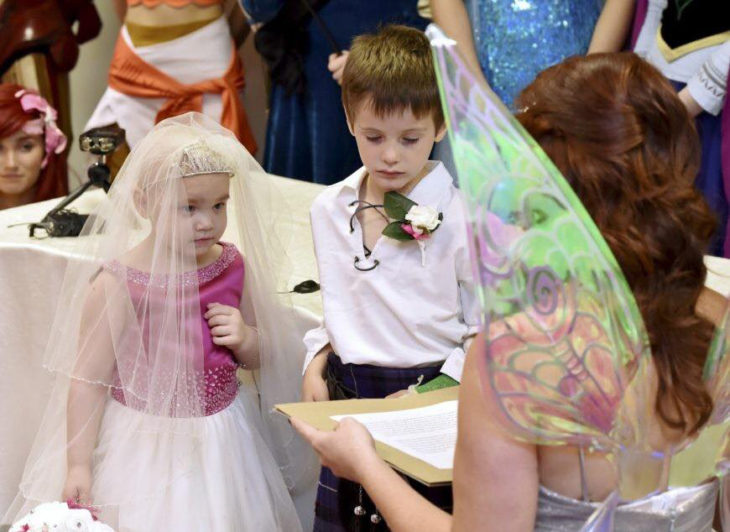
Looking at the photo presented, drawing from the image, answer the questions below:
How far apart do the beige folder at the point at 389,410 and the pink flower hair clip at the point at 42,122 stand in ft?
5.90

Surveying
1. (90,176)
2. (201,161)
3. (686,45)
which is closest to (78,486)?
(201,161)

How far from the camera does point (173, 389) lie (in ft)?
5.43

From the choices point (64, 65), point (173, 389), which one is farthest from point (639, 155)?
point (64, 65)

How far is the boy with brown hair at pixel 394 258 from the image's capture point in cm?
152

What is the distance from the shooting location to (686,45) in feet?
7.38

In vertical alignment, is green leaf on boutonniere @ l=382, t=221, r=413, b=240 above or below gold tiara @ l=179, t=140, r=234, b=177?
below

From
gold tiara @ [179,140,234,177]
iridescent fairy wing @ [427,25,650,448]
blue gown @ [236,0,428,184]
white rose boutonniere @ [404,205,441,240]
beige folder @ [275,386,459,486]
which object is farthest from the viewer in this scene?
blue gown @ [236,0,428,184]

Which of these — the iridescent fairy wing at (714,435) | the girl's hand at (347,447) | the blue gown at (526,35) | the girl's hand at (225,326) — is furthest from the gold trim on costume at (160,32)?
the iridescent fairy wing at (714,435)

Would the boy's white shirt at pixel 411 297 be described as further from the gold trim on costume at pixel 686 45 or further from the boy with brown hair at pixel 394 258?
the gold trim on costume at pixel 686 45

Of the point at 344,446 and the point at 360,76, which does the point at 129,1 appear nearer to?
the point at 360,76

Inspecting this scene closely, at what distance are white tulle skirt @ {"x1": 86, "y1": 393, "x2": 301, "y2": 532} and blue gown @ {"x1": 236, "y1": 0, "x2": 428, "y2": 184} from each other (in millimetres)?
1301

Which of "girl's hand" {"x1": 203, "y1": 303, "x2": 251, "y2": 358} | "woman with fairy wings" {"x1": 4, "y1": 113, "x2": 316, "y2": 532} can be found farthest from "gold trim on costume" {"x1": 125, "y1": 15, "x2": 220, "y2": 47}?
"girl's hand" {"x1": 203, "y1": 303, "x2": 251, "y2": 358}

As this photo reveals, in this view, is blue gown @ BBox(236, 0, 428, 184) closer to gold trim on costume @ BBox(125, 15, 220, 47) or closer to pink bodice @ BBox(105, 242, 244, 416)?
gold trim on costume @ BBox(125, 15, 220, 47)

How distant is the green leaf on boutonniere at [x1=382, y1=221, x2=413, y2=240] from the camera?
153 cm
